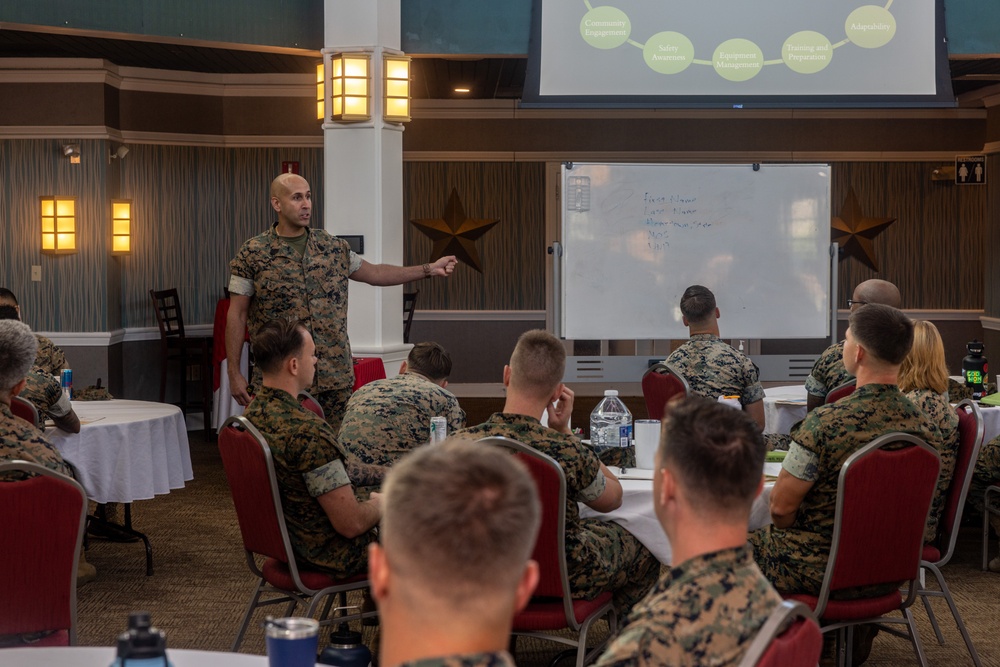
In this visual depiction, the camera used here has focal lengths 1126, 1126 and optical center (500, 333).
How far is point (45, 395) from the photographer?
15.4ft

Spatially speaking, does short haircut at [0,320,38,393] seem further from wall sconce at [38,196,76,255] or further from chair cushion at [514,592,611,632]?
wall sconce at [38,196,76,255]

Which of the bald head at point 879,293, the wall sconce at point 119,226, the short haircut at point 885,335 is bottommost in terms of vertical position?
the short haircut at point 885,335

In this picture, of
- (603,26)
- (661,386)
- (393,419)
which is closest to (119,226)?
(603,26)

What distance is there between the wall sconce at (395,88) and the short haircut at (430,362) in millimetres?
2656

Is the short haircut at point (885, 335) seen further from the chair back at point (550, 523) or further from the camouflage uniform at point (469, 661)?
the camouflage uniform at point (469, 661)

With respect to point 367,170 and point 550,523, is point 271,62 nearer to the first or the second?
point 367,170

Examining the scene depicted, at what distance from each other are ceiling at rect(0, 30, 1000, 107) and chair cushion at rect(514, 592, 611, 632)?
5.44m

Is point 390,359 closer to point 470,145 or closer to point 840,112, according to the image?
point 470,145

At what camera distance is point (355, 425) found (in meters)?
3.93

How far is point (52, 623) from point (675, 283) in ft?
16.1

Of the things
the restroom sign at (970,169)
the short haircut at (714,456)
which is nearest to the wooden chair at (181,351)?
the restroom sign at (970,169)

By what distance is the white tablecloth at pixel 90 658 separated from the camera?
6.04 feet

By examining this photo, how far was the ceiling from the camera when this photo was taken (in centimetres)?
848

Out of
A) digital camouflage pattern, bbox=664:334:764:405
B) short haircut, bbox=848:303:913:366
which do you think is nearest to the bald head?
digital camouflage pattern, bbox=664:334:764:405
